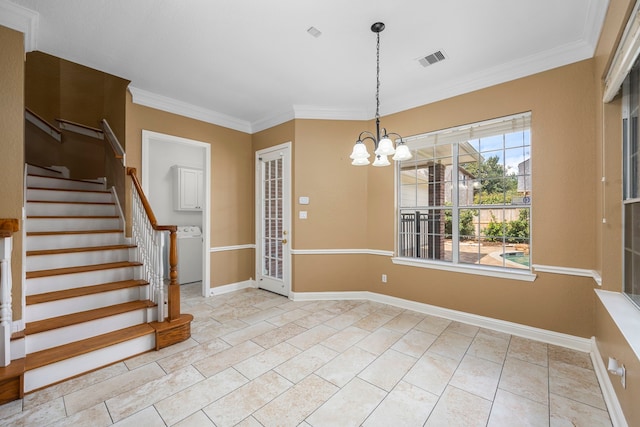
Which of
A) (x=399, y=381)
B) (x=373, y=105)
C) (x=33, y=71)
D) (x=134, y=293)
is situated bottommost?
(x=399, y=381)

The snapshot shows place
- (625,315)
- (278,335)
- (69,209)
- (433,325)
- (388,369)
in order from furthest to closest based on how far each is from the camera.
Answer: (69,209), (433,325), (278,335), (388,369), (625,315)

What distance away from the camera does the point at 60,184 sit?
3.86 m

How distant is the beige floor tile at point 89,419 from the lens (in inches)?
65.4

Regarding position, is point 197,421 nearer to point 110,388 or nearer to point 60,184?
point 110,388

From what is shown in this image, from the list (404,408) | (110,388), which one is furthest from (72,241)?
(404,408)

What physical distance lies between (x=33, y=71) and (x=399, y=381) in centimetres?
572

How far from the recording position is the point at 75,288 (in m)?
2.65

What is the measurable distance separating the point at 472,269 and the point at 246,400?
2734mm

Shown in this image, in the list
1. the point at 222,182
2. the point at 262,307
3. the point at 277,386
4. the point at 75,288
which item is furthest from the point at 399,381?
the point at 222,182

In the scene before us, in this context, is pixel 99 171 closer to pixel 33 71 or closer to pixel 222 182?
pixel 33 71

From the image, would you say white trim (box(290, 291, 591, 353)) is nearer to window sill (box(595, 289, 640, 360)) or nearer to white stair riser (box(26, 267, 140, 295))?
window sill (box(595, 289, 640, 360))

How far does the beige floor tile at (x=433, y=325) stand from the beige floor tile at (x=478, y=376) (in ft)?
1.87

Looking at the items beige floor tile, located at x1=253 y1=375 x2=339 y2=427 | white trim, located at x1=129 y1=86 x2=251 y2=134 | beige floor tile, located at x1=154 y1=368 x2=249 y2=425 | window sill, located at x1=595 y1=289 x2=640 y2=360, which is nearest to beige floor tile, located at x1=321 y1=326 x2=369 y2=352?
beige floor tile, located at x1=253 y1=375 x2=339 y2=427

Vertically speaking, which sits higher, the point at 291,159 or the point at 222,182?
the point at 291,159
